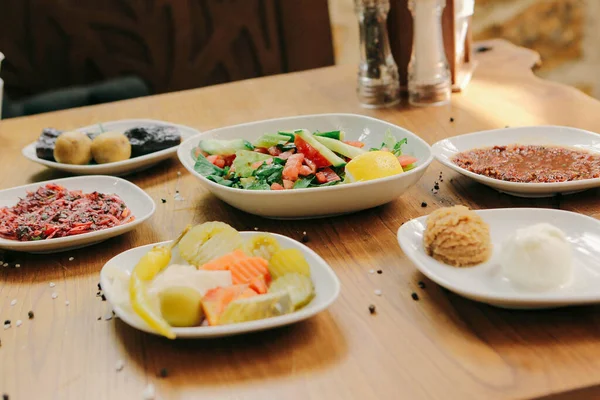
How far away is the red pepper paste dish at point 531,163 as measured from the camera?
1.33 m

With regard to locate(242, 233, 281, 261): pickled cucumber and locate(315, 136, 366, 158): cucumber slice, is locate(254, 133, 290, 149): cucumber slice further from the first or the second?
locate(242, 233, 281, 261): pickled cucumber

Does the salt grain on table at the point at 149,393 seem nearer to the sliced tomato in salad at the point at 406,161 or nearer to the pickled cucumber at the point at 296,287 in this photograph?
the pickled cucumber at the point at 296,287

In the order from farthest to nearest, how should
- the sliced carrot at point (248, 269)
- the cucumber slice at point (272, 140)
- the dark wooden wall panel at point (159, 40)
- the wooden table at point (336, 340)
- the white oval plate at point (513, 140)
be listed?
1. the dark wooden wall panel at point (159, 40)
2. the cucumber slice at point (272, 140)
3. the white oval plate at point (513, 140)
4. the sliced carrot at point (248, 269)
5. the wooden table at point (336, 340)

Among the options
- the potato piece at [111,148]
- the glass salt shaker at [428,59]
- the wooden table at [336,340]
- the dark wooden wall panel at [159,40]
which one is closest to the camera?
the wooden table at [336,340]

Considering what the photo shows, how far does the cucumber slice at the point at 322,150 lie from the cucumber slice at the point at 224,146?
162 mm

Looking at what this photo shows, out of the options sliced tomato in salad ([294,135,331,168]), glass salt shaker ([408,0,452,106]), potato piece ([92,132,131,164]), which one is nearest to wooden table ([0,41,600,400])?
sliced tomato in salad ([294,135,331,168])

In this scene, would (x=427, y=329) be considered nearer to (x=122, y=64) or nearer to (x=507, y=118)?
(x=507, y=118)

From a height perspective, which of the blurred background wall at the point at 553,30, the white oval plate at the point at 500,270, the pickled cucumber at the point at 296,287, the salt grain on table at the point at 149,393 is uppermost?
the pickled cucumber at the point at 296,287

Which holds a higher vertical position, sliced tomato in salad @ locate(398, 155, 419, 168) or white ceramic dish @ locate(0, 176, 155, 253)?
sliced tomato in salad @ locate(398, 155, 419, 168)

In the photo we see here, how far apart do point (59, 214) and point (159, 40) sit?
7.93 ft

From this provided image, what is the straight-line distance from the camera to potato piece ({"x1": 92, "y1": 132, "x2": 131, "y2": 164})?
1.69 meters

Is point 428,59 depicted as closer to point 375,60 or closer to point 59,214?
point 375,60

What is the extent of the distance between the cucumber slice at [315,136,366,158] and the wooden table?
13 cm

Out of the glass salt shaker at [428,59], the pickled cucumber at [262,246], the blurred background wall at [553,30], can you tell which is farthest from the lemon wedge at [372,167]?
the blurred background wall at [553,30]
